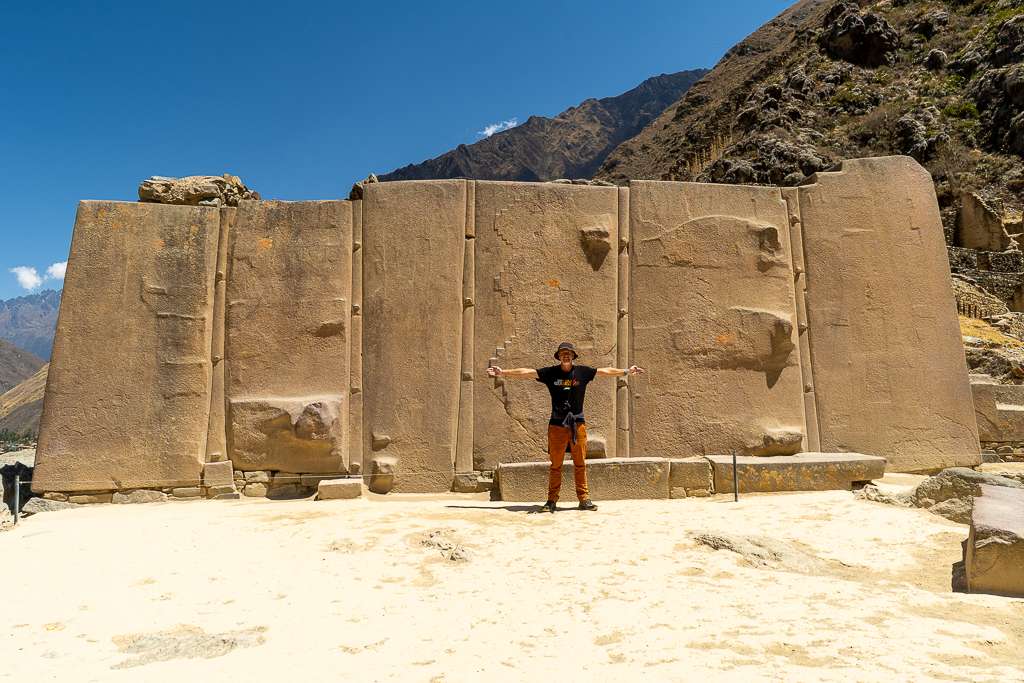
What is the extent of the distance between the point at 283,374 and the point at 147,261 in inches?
78.9

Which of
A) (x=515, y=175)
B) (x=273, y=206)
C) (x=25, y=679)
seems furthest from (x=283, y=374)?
(x=515, y=175)

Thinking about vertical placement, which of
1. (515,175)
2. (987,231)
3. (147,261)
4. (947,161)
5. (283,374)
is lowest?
(283,374)

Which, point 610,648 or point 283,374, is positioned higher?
point 283,374

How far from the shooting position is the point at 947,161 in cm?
2850

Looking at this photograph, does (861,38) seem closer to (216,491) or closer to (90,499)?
(216,491)

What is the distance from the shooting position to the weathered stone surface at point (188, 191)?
24.6ft

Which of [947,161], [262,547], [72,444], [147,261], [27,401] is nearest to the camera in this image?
[262,547]

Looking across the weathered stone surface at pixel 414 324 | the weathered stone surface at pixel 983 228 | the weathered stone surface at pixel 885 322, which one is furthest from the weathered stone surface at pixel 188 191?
the weathered stone surface at pixel 983 228

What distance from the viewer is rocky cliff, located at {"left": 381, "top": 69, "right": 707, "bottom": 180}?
9050 centimetres

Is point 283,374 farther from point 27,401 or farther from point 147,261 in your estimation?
point 27,401

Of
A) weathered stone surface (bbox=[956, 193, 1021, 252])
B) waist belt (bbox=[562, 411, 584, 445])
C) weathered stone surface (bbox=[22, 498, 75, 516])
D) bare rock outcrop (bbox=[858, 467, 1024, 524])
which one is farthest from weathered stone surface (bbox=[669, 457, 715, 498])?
weathered stone surface (bbox=[956, 193, 1021, 252])

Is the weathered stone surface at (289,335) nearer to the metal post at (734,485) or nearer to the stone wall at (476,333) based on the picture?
the stone wall at (476,333)

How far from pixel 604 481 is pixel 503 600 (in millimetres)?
2896

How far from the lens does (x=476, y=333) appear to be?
285 inches
